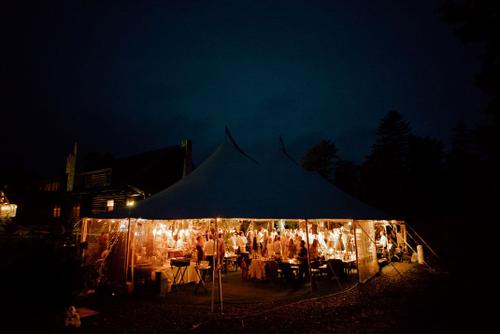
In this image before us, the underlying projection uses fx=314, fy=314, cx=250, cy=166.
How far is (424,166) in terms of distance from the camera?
29.0 meters

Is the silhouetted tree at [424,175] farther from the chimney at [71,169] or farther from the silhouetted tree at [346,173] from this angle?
the chimney at [71,169]

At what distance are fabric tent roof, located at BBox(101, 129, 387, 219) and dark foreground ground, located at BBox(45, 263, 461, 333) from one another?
185 cm

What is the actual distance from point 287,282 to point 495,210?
10.5m

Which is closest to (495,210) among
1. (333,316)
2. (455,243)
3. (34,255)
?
(455,243)

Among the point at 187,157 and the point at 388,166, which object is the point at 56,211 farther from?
the point at 388,166

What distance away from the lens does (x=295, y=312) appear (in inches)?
237

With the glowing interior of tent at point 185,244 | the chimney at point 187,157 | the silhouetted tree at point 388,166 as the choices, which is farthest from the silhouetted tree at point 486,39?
the chimney at point 187,157

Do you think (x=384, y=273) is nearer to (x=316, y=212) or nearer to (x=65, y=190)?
(x=316, y=212)

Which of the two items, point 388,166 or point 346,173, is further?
point 346,173

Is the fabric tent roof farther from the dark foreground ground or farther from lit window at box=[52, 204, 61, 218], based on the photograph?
lit window at box=[52, 204, 61, 218]

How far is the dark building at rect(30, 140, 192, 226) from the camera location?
1953cm

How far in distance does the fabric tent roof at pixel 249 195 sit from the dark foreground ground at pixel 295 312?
1846 mm

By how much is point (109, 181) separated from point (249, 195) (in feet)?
54.7

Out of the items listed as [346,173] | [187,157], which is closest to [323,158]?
[346,173]
